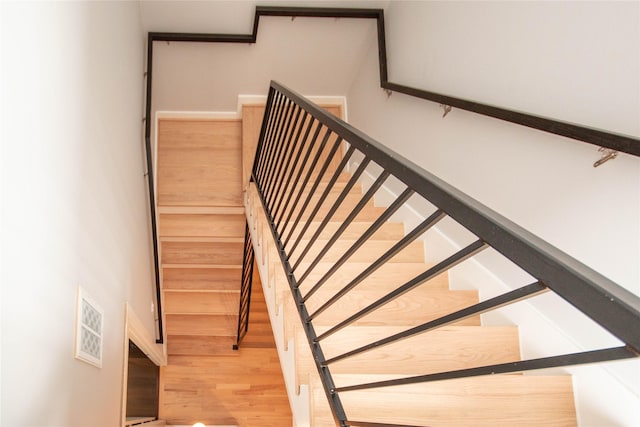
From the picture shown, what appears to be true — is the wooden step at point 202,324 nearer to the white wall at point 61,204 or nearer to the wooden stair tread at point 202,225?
the wooden stair tread at point 202,225

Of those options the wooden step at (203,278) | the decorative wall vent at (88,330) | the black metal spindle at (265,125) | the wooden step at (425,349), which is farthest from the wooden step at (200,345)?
the wooden step at (425,349)

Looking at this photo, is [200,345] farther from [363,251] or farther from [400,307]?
[400,307]

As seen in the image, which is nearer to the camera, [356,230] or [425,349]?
[425,349]

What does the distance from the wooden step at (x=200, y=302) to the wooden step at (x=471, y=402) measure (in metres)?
3.30

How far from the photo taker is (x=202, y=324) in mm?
4945

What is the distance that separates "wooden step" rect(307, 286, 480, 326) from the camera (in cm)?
227

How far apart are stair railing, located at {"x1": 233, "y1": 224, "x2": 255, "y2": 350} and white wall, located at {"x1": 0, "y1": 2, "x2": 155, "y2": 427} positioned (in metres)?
1.29

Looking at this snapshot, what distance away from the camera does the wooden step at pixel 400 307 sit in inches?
89.4

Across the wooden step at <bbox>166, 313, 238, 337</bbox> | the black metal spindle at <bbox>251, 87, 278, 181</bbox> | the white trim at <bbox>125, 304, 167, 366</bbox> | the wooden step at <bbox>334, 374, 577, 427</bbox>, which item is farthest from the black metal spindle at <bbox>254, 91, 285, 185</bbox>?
the wooden step at <bbox>334, 374, 577, 427</bbox>

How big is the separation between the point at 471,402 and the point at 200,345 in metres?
3.60

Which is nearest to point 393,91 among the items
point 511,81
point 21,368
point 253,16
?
point 253,16

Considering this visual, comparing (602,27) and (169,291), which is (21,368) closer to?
(602,27)

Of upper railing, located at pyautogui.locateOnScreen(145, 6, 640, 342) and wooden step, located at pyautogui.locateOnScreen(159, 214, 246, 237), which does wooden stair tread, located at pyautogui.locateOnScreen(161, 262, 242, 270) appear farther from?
upper railing, located at pyautogui.locateOnScreen(145, 6, 640, 342)

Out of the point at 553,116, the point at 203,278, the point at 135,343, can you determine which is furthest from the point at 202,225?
the point at 553,116
